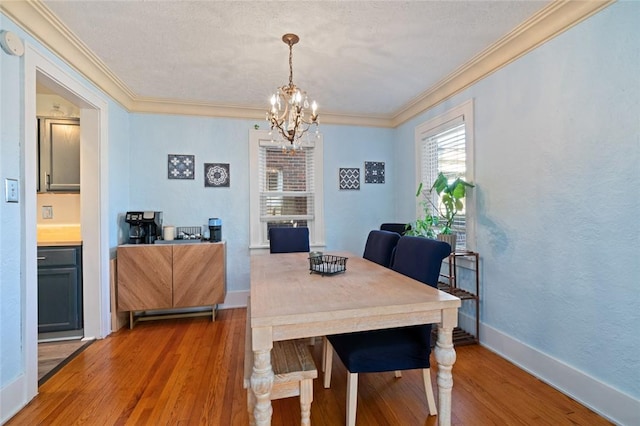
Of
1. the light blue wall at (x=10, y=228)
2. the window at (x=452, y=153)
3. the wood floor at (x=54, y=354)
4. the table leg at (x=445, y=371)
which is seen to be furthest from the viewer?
the window at (x=452, y=153)

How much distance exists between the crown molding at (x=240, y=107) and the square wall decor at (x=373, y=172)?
689 millimetres

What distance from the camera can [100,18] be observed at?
1987 millimetres

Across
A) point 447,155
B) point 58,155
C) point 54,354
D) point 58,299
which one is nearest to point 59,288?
point 58,299

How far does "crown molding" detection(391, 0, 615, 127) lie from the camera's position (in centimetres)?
180

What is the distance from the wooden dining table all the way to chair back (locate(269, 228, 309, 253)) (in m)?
1.23

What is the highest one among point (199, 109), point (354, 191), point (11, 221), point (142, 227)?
point (199, 109)

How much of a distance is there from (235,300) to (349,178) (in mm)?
2177

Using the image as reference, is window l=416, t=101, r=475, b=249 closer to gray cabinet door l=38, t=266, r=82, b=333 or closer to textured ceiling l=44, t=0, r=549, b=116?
textured ceiling l=44, t=0, r=549, b=116

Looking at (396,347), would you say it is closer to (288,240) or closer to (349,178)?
(288,240)

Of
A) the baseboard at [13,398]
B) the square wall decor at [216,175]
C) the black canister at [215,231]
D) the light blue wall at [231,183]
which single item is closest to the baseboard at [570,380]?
the light blue wall at [231,183]

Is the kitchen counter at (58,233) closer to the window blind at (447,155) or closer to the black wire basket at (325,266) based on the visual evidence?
the black wire basket at (325,266)

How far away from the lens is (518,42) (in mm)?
2191

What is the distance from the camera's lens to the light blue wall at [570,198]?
1.61 metres

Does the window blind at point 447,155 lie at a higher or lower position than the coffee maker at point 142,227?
higher
